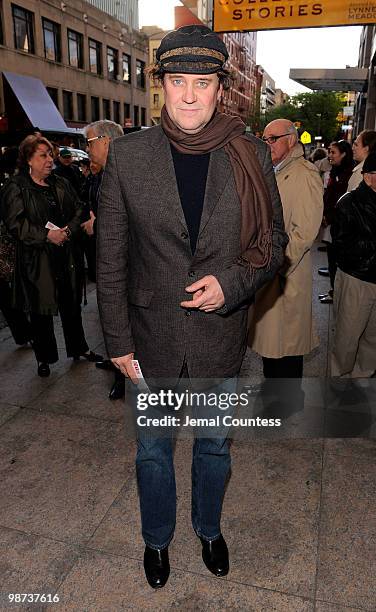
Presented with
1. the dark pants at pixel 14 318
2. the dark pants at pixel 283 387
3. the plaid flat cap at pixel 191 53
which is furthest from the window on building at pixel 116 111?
the plaid flat cap at pixel 191 53

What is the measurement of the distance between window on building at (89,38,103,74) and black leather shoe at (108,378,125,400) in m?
39.3

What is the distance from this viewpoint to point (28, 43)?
3044 centimetres

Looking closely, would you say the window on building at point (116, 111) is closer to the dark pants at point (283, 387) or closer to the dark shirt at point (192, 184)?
the dark pants at point (283, 387)

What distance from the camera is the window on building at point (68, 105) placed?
34.9m

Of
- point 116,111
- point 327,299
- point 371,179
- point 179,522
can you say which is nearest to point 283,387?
point 179,522

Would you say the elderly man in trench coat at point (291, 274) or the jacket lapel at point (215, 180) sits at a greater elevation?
the jacket lapel at point (215, 180)

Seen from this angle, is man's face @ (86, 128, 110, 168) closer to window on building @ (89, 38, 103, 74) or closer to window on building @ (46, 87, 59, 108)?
window on building @ (46, 87, 59, 108)

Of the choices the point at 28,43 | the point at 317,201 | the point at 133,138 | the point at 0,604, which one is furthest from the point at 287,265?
the point at 28,43

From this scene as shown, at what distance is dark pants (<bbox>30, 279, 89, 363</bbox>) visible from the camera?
4.74 metres

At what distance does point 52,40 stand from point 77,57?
11.2ft

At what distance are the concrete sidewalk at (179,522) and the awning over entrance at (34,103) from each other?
73.0 ft

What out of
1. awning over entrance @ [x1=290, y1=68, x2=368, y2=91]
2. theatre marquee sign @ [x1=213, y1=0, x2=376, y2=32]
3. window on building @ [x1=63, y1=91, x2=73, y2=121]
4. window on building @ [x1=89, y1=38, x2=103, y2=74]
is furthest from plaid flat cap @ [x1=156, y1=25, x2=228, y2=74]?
window on building @ [x1=89, y1=38, x2=103, y2=74]

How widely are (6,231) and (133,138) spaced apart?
2931 millimetres

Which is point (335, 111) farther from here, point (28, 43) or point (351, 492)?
point (351, 492)
